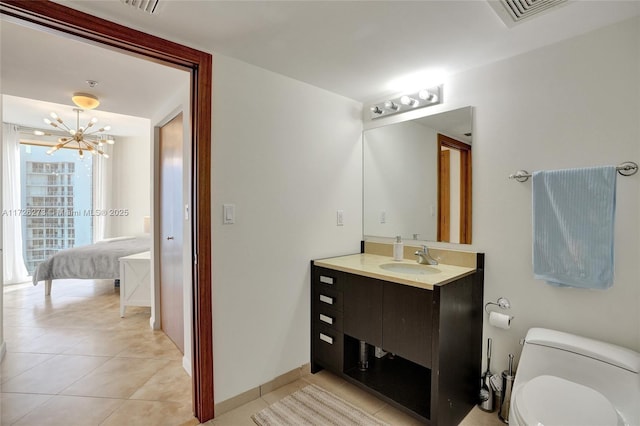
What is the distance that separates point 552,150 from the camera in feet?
5.64

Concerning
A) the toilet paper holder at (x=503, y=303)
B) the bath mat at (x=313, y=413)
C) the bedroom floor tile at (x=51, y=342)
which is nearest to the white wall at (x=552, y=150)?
the toilet paper holder at (x=503, y=303)

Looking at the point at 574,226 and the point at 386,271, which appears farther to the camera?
the point at 386,271

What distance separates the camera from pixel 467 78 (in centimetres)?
205

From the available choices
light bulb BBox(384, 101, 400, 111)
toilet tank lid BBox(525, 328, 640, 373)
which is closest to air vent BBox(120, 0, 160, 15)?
light bulb BBox(384, 101, 400, 111)

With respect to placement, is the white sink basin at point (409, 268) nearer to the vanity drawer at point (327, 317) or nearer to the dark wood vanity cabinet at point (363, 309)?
the dark wood vanity cabinet at point (363, 309)

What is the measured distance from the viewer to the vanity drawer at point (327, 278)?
7.04ft

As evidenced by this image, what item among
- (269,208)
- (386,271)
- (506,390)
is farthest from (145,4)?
(506,390)

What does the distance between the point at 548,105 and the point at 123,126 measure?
5.67 metres

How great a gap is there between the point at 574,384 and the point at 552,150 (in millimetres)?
1192

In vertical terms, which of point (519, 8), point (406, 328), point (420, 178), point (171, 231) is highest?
point (519, 8)

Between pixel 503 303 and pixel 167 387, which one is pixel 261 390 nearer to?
pixel 167 387

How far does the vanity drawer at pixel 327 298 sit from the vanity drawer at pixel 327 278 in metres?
0.03

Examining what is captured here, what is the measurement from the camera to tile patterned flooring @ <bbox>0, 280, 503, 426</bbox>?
5.98ft

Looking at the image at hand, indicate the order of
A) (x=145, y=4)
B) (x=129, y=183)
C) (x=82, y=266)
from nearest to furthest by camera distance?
(x=145, y=4)
(x=82, y=266)
(x=129, y=183)
